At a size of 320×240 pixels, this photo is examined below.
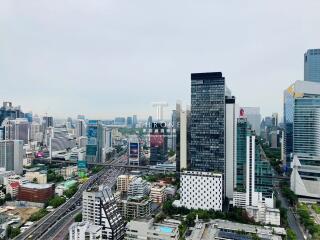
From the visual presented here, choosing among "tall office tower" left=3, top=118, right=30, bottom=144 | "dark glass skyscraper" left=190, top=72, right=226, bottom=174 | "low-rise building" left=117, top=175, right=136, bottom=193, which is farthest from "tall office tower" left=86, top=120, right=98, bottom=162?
"dark glass skyscraper" left=190, top=72, right=226, bottom=174

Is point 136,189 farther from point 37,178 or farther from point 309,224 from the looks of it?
point 309,224

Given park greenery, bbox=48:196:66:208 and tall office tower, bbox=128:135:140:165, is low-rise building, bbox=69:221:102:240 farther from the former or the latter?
tall office tower, bbox=128:135:140:165

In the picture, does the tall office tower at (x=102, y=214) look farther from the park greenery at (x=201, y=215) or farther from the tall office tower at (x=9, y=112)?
the tall office tower at (x=9, y=112)

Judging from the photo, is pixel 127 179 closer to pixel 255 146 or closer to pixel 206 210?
pixel 206 210

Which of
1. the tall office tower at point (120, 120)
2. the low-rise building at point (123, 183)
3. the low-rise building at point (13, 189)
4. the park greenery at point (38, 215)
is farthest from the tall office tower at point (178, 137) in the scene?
the tall office tower at point (120, 120)

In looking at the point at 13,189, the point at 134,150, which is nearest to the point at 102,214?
the point at 13,189

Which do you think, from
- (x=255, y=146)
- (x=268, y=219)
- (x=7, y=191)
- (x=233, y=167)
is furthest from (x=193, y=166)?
(x=7, y=191)
